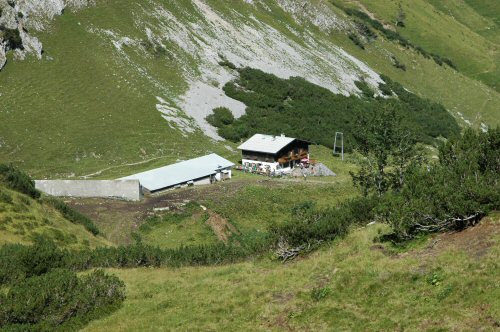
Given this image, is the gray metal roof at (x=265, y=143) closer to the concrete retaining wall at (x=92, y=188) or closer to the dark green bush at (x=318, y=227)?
the concrete retaining wall at (x=92, y=188)

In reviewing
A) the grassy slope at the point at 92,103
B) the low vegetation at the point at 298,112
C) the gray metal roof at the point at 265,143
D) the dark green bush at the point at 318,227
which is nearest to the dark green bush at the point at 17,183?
the grassy slope at the point at 92,103

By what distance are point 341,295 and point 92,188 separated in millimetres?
51067

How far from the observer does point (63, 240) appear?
46344mm

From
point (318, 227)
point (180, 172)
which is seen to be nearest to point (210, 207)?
point (180, 172)

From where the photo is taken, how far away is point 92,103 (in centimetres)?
9381

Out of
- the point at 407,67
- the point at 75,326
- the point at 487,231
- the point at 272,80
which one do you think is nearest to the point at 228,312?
the point at 75,326

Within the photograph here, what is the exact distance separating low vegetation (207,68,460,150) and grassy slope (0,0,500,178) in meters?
9.04

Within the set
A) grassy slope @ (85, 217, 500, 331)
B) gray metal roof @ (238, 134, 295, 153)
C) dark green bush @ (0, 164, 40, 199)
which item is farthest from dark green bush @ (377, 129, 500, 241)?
gray metal roof @ (238, 134, 295, 153)

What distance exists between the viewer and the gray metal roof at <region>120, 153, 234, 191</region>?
248 feet

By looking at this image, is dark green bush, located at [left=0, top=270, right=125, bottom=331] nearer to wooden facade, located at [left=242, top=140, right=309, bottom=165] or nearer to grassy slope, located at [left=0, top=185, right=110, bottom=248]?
grassy slope, located at [left=0, top=185, right=110, bottom=248]

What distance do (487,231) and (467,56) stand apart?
18036cm

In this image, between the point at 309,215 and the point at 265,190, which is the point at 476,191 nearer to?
the point at 309,215

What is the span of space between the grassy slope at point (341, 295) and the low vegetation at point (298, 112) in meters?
73.3

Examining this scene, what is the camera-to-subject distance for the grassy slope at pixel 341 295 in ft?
67.7
